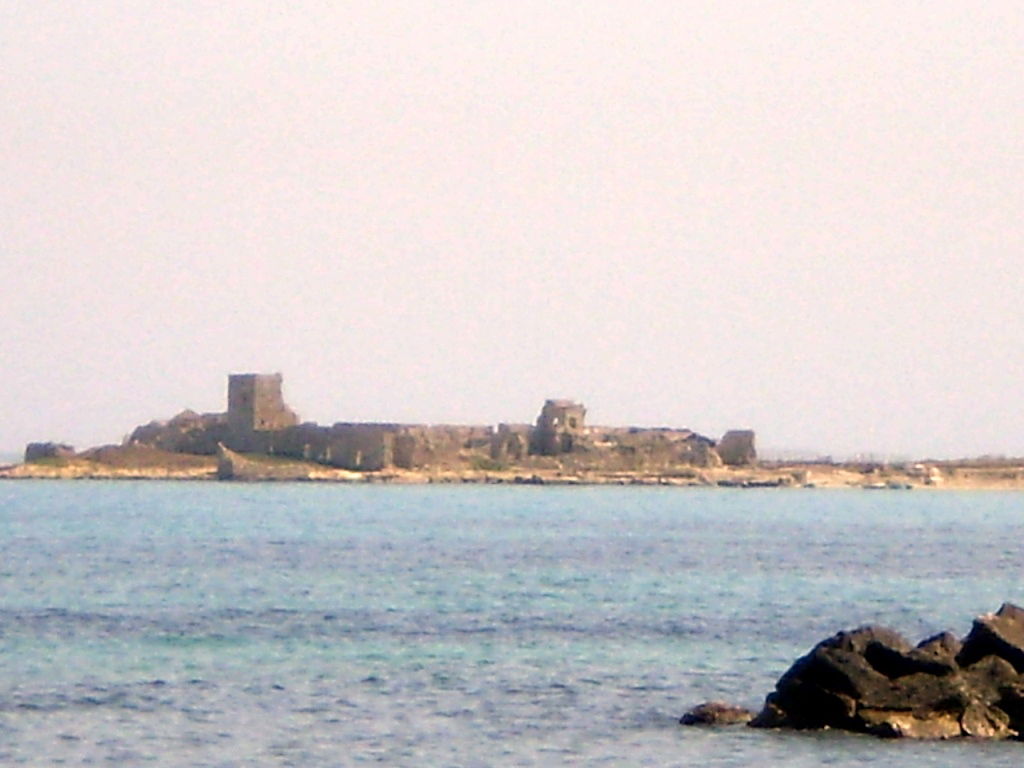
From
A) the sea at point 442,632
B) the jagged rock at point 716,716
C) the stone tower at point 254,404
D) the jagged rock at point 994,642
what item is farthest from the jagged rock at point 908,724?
the stone tower at point 254,404

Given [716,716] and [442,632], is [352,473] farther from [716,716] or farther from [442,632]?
[716,716]

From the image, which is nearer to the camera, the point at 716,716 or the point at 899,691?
the point at 899,691

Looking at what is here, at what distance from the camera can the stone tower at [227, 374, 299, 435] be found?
119312mm

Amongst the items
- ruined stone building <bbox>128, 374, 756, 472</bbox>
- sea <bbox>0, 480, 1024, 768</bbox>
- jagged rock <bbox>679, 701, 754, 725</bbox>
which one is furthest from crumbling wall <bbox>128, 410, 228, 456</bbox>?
jagged rock <bbox>679, 701, 754, 725</bbox>

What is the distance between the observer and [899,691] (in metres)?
21.4

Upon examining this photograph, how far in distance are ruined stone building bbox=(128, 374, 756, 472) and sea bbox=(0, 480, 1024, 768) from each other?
1785 inches

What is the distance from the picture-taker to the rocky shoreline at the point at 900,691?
21.2 metres

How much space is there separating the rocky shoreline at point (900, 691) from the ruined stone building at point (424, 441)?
98836mm

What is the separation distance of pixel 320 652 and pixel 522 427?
101 m

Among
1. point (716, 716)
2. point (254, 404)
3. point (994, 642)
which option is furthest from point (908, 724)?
point (254, 404)

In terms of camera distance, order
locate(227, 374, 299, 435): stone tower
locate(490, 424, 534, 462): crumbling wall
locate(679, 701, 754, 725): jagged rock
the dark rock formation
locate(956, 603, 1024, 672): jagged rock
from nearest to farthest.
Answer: the dark rock formation → locate(956, 603, 1024, 672): jagged rock → locate(679, 701, 754, 725): jagged rock → locate(227, 374, 299, 435): stone tower → locate(490, 424, 534, 462): crumbling wall

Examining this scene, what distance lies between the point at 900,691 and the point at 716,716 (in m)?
2.05

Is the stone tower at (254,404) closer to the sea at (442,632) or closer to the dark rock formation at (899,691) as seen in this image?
the sea at (442,632)

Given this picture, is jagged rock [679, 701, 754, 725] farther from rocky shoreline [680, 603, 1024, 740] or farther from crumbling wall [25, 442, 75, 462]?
crumbling wall [25, 442, 75, 462]
